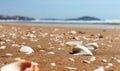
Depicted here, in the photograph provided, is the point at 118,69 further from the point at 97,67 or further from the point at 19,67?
the point at 19,67

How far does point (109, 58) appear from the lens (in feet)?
16.3

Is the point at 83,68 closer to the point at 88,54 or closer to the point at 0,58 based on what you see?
the point at 88,54

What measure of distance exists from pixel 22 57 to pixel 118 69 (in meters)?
1.55

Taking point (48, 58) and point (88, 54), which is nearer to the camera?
point (48, 58)

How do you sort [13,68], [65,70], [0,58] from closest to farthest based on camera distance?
[13,68] < [65,70] < [0,58]

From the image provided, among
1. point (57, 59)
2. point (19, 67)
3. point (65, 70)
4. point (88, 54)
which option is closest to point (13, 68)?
point (19, 67)

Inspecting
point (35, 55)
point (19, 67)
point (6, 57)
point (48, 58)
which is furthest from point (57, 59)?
point (19, 67)

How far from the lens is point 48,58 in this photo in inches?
187

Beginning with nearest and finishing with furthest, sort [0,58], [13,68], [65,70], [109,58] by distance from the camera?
1. [13,68]
2. [65,70]
3. [0,58]
4. [109,58]

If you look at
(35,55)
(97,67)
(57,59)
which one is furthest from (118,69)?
(35,55)

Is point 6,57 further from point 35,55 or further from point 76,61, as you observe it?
point 76,61

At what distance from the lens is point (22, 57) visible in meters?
4.77

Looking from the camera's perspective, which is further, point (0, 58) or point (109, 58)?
point (109, 58)

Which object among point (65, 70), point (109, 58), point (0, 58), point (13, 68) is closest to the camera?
point (13, 68)
